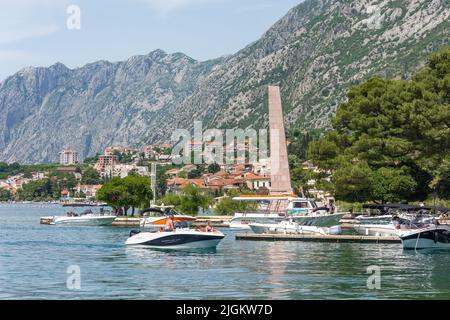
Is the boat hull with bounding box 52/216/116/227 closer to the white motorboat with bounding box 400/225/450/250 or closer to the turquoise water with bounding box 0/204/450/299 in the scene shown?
the turquoise water with bounding box 0/204/450/299

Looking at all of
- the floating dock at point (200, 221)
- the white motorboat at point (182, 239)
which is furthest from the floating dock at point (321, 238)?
the floating dock at point (200, 221)

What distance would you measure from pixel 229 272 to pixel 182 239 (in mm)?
13661

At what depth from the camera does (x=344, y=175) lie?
243 ft

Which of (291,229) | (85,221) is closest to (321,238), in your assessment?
(291,229)

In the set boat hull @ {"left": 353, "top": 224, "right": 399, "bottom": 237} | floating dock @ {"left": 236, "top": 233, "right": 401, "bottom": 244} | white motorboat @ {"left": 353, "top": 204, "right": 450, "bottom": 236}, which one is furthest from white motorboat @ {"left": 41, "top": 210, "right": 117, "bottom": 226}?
boat hull @ {"left": 353, "top": 224, "right": 399, "bottom": 237}

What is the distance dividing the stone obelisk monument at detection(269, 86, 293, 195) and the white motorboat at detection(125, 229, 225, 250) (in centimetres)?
3183

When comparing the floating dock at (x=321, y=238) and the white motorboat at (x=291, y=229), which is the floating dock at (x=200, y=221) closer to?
the white motorboat at (x=291, y=229)

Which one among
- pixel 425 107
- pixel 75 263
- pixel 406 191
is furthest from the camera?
pixel 406 191

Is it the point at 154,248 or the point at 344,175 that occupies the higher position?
the point at 344,175

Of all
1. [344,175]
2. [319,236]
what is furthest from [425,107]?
[319,236]

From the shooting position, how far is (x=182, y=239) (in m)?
50.8

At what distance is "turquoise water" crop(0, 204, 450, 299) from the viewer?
1179 inches
